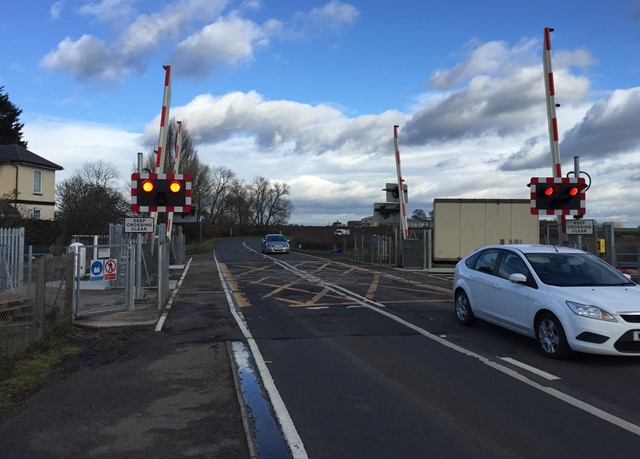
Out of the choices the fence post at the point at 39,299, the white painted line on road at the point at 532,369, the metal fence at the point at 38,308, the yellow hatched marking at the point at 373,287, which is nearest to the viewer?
the white painted line on road at the point at 532,369

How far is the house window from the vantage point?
1666 inches

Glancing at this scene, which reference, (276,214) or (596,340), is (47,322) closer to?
(596,340)

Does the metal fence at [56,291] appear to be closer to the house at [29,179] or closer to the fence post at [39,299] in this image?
the fence post at [39,299]

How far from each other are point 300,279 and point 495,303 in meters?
11.6

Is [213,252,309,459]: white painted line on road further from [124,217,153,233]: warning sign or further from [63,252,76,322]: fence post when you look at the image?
[124,217,153,233]: warning sign

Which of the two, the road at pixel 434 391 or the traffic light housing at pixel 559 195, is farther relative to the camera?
the traffic light housing at pixel 559 195

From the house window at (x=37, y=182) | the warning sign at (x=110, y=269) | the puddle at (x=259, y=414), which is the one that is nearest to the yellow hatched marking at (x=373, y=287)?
the warning sign at (x=110, y=269)

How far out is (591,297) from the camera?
691 cm

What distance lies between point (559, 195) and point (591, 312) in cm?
680

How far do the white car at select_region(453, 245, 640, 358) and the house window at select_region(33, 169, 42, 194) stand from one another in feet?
135

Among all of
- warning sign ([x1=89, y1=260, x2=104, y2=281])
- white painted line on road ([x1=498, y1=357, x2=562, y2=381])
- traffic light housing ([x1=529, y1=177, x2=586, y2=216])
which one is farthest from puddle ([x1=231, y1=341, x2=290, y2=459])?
traffic light housing ([x1=529, y1=177, x2=586, y2=216])

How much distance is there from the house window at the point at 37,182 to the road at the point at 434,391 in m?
38.4

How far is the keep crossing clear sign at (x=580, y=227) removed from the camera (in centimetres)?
1248

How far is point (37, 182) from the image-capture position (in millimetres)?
42688
